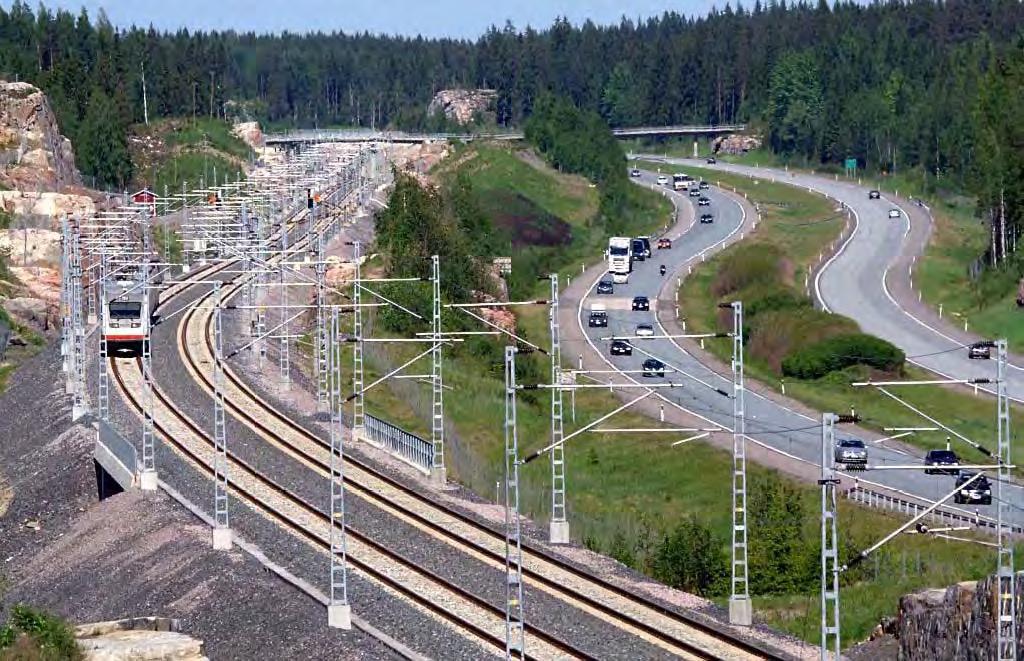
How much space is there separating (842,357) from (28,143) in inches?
2644

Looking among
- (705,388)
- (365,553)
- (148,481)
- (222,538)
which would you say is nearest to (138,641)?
(222,538)

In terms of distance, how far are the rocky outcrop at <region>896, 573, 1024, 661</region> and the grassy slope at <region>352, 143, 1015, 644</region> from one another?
4.16m

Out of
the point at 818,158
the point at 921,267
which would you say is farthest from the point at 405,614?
the point at 818,158

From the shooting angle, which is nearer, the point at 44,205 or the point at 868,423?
the point at 868,423

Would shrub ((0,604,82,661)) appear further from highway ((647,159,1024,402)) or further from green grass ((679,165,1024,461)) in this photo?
highway ((647,159,1024,402))

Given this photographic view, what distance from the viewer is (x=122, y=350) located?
85812 mm

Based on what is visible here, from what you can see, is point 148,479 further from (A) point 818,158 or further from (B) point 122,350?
(A) point 818,158

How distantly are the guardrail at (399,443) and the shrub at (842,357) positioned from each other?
27.8 meters

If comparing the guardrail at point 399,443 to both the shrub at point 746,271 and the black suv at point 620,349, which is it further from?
the shrub at point 746,271

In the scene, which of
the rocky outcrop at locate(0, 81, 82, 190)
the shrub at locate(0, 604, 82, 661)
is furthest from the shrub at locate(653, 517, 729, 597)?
the rocky outcrop at locate(0, 81, 82, 190)

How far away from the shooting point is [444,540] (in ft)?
183

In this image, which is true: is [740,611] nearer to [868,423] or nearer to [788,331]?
[868,423]

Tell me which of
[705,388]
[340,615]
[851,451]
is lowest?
[705,388]

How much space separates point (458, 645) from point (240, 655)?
479 centimetres
